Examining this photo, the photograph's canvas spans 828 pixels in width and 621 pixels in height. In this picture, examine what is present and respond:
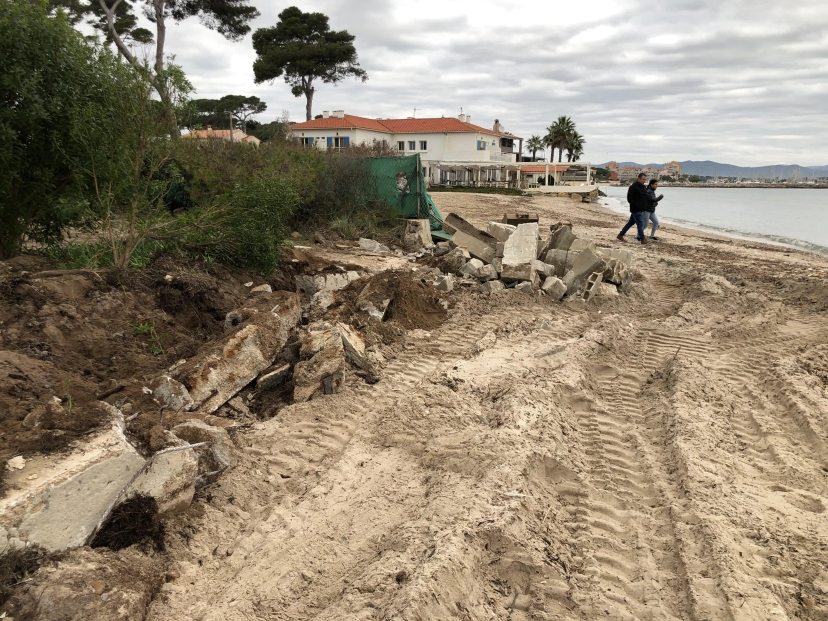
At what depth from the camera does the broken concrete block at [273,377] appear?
5008 mm

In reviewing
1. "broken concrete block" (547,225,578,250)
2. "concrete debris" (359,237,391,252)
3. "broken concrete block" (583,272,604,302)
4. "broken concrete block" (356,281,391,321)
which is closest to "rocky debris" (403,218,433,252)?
"concrete debris" (359,237,391,252)

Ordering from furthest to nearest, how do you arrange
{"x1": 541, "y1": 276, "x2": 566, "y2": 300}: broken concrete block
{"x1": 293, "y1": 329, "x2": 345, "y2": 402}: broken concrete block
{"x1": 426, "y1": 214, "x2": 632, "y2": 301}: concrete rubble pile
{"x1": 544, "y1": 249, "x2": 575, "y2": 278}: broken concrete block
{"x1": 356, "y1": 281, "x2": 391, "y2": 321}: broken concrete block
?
{"x1": 544, "y1": 249, "x2": 575, "y2": 278}: broken concrete block
{"x1": 426, "y1": 214, "x2": 632, "y2": 301}: concrete rubble pile
{"x1": 541, "y1": 276, "x2": 566, "y2": 300}: broken concrete block
{"x1": 356, "y1": 281, "x2": 391, "y2": 321}: broken concrete block
{"x1": 293, "y1": 329, "x2": 345, "y2": 402}: broken concrete block

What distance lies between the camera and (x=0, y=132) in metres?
5.81

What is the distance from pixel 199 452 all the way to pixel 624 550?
2689 mm

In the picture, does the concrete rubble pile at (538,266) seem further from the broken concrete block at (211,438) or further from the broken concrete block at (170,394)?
the broken concrete block at (211,438)

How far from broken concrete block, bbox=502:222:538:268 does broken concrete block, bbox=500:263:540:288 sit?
10 cm

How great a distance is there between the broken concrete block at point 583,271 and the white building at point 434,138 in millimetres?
42662

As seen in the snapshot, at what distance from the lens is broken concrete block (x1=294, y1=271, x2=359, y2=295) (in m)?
8.05

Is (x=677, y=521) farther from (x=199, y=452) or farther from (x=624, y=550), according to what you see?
(x=199, y=452)

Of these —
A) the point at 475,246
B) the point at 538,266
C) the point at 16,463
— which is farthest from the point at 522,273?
the point at 16,463

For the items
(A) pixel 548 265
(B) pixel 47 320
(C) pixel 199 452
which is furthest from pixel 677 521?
(A) pixel 548 265

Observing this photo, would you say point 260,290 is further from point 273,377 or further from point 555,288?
point 555,288

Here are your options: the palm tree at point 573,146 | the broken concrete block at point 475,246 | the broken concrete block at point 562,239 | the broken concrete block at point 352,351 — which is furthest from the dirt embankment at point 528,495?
the palm tree at point 573,146

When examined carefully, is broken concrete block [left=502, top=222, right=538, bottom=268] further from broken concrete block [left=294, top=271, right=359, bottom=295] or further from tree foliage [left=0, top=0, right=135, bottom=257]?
tree foliage [left=0, top=0, right=135, bottom=257]
